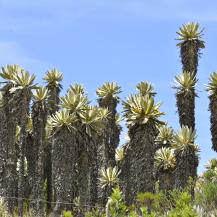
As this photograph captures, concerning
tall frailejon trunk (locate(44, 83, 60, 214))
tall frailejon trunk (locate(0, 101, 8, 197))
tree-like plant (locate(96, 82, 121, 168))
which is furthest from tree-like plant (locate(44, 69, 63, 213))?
tall frailejon trunk (locate(0, 101, 8, 197))

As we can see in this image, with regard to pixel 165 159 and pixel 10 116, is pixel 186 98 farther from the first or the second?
pixel 10 116

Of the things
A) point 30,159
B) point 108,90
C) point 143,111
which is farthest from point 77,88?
point 143,111

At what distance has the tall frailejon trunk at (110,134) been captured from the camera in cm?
3969

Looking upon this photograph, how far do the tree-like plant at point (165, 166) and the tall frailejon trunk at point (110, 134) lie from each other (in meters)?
4.12

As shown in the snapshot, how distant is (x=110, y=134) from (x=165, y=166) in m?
5.05

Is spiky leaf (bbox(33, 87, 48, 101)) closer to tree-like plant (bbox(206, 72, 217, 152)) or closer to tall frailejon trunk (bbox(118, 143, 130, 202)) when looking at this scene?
tall frailejon trunk (bbox(118, 143, 130, 202))

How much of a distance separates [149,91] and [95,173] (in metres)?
6.84

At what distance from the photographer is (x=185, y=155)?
3198 cm

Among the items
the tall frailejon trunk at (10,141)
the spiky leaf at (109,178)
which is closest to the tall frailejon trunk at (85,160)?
the tall frailejon trunk at (10,141)

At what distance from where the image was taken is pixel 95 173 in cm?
3784

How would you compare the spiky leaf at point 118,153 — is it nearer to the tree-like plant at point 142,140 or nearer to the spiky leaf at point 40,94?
the spiky leaf at point 40,94

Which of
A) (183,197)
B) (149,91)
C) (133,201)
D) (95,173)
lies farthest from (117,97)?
(183,197)

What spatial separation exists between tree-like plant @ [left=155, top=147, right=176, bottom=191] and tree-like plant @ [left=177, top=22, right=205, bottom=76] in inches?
218

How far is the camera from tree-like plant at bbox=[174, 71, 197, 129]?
34750 millimetres
